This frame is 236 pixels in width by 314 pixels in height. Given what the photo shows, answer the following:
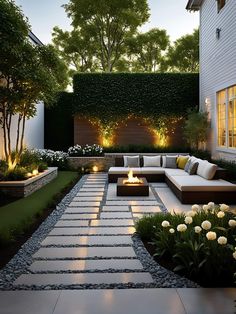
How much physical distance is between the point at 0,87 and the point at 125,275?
21.3 feet

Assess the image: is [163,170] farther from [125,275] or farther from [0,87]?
[125,275]

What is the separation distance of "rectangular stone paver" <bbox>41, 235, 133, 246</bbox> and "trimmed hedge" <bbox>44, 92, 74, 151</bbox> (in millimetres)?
11131

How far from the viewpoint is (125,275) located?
3699mm

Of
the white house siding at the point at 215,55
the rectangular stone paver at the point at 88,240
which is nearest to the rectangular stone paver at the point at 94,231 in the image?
the rectangular stone paver at the point at 88,240

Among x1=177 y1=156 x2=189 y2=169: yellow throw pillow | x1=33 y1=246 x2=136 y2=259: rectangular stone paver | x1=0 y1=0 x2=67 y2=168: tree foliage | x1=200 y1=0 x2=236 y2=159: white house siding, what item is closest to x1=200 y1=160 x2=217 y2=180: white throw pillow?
x1=200 y1=0 x2=236 y2=159: white house siding

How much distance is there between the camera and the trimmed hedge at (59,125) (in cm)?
1602

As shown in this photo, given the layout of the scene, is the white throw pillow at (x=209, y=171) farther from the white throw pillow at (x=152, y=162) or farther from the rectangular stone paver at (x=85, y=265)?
the rectangular stone paver at (x=85, y=265)

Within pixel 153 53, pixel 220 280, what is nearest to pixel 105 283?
pixel 220 280

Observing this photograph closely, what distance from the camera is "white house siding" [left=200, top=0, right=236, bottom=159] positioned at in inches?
376

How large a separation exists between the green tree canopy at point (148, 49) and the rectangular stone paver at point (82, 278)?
63.6ft

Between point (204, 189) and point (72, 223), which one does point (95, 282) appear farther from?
point (204, 189)

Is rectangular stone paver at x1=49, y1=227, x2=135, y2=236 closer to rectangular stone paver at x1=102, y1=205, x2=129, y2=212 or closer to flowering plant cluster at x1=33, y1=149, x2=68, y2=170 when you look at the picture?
rectangular stone paver at x1=102, y1=205, x2=129, y2=212

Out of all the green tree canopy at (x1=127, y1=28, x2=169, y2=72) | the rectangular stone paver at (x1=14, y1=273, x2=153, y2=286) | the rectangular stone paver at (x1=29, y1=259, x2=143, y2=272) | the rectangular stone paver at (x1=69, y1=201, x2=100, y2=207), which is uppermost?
the green tree canopy at (x1=127, y1=28, x2=169, y2=72)

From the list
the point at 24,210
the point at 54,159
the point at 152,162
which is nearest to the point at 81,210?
the point at 24,210
